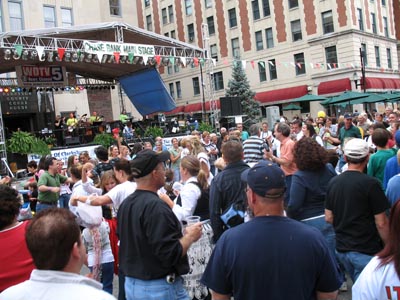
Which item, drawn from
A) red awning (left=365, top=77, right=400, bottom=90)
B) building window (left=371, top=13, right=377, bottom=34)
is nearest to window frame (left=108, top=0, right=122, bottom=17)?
red awning (left=365, top=77, right=400, bottom=90)

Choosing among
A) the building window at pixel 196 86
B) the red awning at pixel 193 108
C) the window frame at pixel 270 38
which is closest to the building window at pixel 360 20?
the window frame at pixel 270 38

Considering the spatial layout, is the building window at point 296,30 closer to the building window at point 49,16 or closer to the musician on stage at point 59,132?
the building window at point 49,16

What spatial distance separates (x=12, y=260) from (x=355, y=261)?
103 inches

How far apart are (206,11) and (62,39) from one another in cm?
3033

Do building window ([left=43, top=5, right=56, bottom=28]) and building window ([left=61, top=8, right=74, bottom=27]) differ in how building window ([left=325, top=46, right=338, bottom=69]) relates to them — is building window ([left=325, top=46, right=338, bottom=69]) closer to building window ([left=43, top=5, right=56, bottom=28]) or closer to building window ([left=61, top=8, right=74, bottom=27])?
building window ([left=61, top=8, right=74, bottom=27])

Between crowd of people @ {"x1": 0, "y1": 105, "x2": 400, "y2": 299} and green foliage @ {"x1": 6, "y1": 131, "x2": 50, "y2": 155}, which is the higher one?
green foliage @ {"x1": 6, "y1": 131, "x2": 50, "y2": 155}

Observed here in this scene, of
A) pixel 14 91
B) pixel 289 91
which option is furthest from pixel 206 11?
pixel 14 91

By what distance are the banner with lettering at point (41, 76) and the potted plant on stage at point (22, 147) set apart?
5.72 meters

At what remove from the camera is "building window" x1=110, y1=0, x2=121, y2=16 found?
116 feet

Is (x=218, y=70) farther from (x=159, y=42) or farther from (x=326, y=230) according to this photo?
(x=326, y=230)

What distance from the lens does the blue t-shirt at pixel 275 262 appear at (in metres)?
2.15

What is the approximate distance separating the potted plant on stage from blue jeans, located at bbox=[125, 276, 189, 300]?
534 inches

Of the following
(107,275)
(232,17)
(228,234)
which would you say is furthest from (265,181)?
(232,17)

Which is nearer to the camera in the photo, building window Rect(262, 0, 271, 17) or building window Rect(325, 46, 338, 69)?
building window Rect(325, 46, 338, 69)
